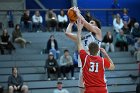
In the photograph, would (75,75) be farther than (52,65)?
Yes

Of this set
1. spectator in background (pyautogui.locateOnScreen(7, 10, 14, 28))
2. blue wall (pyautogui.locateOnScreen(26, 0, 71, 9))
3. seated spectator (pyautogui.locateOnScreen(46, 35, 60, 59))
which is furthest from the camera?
blue wall (pyautogui.locateOnScreen(26, 0, 71, 9))

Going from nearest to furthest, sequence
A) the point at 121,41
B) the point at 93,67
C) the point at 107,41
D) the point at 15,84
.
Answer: the point at 93,67
the point at 15,84
the point at 107,41
the point at 121,41

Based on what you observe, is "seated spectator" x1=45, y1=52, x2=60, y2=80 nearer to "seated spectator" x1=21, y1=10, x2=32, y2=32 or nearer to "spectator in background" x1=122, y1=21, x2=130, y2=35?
"seated spectator" x1=21, y1=10, x2=32, y2=32

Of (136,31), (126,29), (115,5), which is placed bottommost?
(136,31)

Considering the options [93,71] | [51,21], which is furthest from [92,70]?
[51,21]

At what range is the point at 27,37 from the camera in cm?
1650

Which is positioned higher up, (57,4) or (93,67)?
(57,4)

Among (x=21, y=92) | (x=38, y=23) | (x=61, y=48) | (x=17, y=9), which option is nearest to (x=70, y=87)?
(x=21, y=92)

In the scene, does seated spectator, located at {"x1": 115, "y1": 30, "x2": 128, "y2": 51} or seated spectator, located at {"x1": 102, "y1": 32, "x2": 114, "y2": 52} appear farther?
seated spectator, located at {"x1": 115, "y1": 30, "x2": 128, "y2": 51}

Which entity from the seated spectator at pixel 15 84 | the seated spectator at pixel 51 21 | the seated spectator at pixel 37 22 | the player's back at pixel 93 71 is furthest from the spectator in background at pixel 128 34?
the player's back at pixel 93 71

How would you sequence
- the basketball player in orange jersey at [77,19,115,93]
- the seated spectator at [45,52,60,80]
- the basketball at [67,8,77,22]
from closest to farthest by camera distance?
the basketball player in orange jersey at [77,19,115,93] < the basketball at [67,8,77,22] < the seated spectator at [45,52,60,80]

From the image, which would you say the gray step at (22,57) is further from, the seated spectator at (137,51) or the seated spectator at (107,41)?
the seated spectator at (137,51)

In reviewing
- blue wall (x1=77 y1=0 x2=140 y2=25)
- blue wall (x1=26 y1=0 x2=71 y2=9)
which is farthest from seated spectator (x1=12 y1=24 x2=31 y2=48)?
blue wall (x1=77 y1=0 x2=140 y2=25)

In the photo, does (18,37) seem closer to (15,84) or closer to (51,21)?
(51,21)
